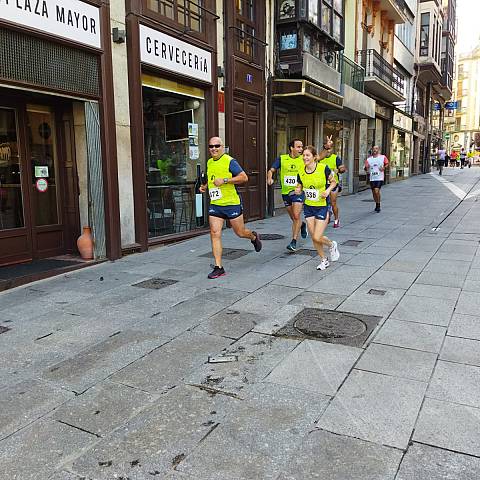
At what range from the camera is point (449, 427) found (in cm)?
278

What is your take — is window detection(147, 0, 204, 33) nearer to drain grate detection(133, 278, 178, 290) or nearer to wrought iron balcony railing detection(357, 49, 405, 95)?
drain grate detection(133, 278, 178, 290)

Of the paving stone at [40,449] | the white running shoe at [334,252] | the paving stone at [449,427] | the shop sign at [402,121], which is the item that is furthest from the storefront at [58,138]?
the shop sign at [402,121]

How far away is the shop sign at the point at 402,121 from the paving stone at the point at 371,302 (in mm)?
22257

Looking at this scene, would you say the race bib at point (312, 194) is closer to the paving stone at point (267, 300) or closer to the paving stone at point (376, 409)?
the paving stone at point (267, 300)

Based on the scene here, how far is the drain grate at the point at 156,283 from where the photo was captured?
6078 mm

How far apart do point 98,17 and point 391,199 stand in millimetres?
12615

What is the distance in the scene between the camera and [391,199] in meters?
17.1

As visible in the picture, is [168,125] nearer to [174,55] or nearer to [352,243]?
[174,55]

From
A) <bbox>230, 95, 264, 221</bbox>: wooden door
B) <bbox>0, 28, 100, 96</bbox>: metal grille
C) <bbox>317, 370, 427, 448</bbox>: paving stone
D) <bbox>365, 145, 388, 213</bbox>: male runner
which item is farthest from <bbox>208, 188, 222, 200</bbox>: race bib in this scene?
<bbox>365, 145, 388, 213</bbox>: male runner

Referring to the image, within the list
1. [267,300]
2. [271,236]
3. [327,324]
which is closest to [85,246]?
[267,300]

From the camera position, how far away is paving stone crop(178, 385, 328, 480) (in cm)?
246

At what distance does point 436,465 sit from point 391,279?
3883mm

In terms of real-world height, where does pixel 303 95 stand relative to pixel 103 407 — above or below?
above

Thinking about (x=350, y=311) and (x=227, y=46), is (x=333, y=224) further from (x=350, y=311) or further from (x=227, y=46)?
(x=350, y=311)
